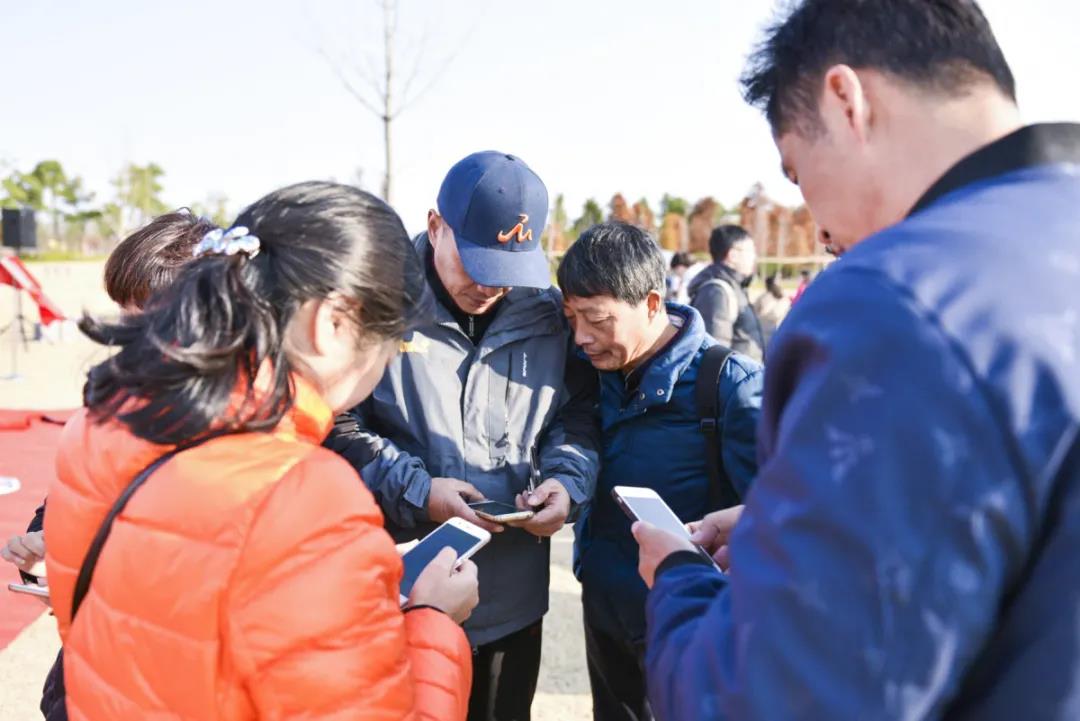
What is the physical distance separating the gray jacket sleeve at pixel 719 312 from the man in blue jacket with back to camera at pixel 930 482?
5016mm

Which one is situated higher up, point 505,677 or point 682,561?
point 682,561

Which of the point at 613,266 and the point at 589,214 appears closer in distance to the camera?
the point at 613,266

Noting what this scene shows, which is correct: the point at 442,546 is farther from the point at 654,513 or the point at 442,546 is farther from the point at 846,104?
the point at 846,104

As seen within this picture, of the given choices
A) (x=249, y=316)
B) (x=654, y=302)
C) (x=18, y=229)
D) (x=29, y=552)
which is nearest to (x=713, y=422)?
(x=654, y=302)

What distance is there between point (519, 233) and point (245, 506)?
131 centimetres

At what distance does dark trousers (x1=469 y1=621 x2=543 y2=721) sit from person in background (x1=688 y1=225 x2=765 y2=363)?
3789 millimetres

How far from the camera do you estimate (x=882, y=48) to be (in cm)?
104

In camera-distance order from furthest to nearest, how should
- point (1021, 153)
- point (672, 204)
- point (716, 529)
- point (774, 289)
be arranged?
point (672, 204), point (774, 289), point (716, 529), point (1021, 153)

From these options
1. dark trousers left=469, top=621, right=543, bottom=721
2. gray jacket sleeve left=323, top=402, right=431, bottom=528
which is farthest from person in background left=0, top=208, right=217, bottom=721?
dark trousers left=469, top=621, right=543, bottom=721

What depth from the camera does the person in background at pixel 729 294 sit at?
5.93 metres

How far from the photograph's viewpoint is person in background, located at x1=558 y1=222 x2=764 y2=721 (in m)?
2.26

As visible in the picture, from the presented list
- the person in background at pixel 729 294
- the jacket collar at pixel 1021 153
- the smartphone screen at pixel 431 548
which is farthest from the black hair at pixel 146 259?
the person in background at pixel 729 294

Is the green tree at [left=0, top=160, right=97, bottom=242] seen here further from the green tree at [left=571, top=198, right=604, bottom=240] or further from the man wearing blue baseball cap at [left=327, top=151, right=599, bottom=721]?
the man wearing blue baseball cap at [left=327, top=151, right=599, bottom=721]

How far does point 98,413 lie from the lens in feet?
3.88
